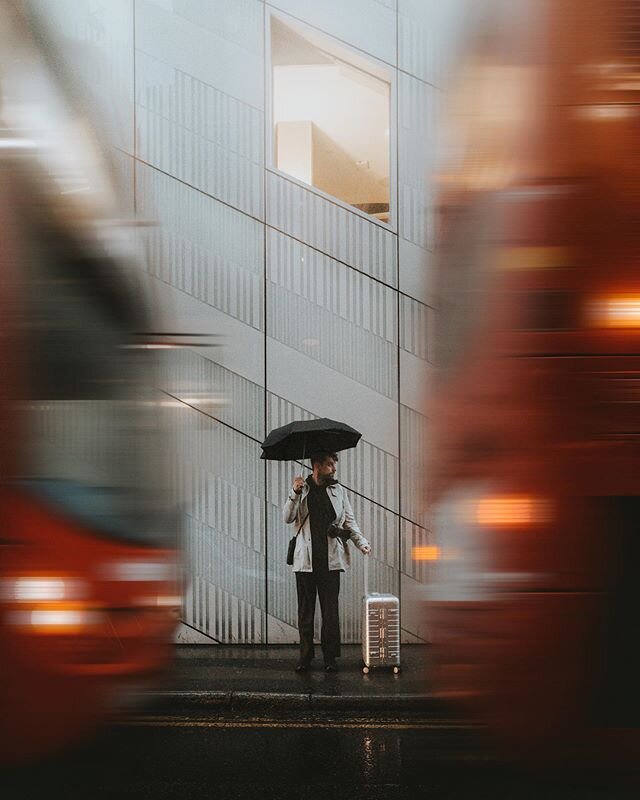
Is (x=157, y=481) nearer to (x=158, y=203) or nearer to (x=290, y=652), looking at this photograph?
(x=290, y=652)

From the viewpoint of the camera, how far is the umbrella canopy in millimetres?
9031

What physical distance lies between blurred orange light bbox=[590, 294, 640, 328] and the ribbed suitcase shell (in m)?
6.57

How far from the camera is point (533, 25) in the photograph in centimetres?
258

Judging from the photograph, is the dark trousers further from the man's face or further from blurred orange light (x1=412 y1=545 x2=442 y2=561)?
blurred orange light (x1=412 y1=545 x2=442 y2=561)

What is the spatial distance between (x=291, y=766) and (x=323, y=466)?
3674 mm

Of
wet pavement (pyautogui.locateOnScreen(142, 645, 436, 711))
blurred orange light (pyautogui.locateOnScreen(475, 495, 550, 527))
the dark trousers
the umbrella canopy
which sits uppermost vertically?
blurred orange light (pyautogui.locateOnScreen(475, 495, 550, 527))

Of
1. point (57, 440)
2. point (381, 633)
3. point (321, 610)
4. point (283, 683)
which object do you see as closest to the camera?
point (57, 440)

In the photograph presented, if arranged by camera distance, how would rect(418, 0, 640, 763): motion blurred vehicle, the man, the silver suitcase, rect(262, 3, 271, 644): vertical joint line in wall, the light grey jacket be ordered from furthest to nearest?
rect(262, 3, 271, 644): vertical joint line in wall
the light grey jacket
the man
the silver suitcase
rect(418, 0, 640, 763): motion blurred vehicle

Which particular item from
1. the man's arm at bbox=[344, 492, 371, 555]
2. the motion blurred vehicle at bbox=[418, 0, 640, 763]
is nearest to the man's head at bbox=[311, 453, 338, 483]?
the man's arm at bbox=[344, 492, 371, 555]

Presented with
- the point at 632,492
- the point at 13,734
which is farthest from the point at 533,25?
the point at 13,734

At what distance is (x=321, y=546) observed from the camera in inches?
349

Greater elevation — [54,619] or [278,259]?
[278,259]

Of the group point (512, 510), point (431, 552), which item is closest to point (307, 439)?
point (431, 552)

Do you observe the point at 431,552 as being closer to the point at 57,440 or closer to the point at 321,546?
the point at 57,440
